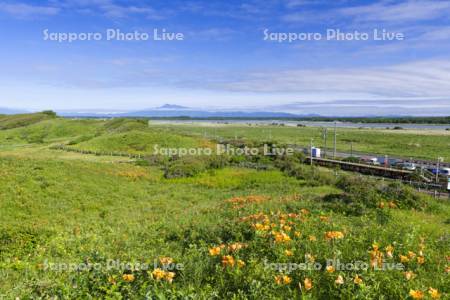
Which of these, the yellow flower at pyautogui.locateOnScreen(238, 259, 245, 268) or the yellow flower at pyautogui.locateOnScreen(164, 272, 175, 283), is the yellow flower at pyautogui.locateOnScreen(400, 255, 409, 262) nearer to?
the yellow flower at pyautogui.locateOnScreen(238, 259, 245, 268)

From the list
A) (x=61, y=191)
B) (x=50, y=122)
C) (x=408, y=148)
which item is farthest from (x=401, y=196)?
(x=50, y=122)

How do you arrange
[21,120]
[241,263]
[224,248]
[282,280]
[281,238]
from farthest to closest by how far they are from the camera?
[21,120] → [224,248] → [281,238] → [241,263] → [282,280]

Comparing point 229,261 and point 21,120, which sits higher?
point 21,120

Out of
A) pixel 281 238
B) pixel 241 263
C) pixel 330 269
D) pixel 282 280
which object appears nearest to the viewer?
pixel 330 269

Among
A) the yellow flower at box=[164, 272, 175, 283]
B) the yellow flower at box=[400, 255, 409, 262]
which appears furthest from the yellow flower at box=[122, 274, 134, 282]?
the yellow flower at box=[400, 255, 409, 262]

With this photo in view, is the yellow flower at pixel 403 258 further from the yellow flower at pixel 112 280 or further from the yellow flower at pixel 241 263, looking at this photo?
the yellow flower at pixel 112 280

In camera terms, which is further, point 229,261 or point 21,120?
point 21,120

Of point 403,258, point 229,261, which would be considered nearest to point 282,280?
point 229,261

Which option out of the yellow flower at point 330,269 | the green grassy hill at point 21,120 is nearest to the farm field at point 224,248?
the yellow flower at point 330,269

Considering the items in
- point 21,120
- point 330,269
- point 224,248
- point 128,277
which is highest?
point 21,120

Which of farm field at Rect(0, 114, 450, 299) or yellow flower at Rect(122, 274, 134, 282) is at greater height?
yellow flower at Rect(122, 274, 134, 282)

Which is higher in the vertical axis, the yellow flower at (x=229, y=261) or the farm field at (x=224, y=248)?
the yellow flower at (x=229, y=261)

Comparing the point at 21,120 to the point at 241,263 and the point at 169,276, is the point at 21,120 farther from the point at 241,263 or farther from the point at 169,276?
the point at 241,263
